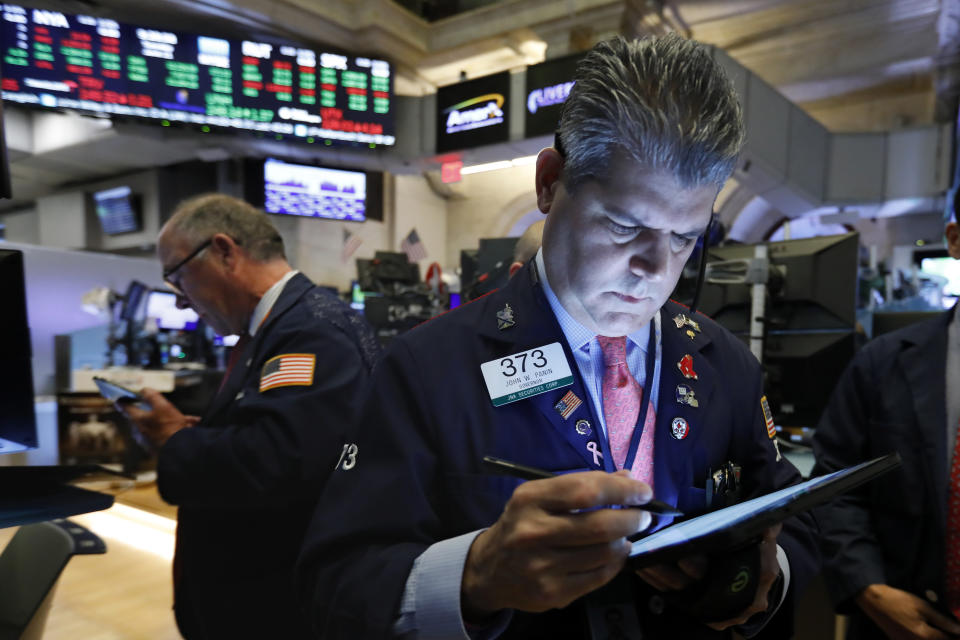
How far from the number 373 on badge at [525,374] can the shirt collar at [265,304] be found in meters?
1.10

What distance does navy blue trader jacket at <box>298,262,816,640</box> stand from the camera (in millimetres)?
706

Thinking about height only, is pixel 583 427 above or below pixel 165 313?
above

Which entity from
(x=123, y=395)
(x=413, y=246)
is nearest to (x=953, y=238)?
(x=123, y=395)

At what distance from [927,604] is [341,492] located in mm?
1349

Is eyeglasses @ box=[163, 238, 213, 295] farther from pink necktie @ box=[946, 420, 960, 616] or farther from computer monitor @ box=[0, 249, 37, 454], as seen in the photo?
pink necktie @ box=[946, 420, 960, 616]

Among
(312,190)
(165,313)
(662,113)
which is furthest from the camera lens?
(312,190)

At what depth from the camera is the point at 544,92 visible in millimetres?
5348

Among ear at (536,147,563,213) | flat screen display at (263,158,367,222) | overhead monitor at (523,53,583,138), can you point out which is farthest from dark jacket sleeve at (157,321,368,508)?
flat screen display at (263,158,367,222)

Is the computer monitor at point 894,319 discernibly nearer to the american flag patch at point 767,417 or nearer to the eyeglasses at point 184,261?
the american flag patch at point 767,417

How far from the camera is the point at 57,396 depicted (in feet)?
15.7

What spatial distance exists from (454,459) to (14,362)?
2.03ft

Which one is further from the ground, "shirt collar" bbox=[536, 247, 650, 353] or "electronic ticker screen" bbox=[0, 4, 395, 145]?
"electronic ticker screen" bbox=[0, 4, 395, 145]

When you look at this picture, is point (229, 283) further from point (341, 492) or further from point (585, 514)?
point (585, 514)

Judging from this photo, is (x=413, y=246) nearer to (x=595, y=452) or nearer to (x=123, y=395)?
(x=123, y=395)
